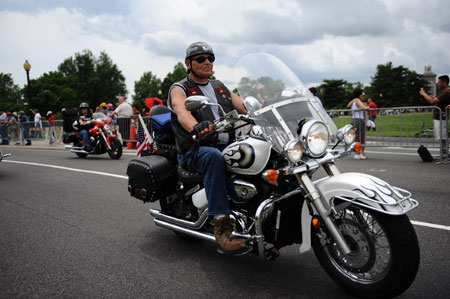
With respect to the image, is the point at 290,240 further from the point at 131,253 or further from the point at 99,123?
the point at 99,123

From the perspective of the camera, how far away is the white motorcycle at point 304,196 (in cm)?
237

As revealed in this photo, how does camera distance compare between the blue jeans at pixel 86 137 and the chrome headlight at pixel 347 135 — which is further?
the blue jeans at pixel 86 137

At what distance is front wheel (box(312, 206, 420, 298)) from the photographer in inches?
90.5

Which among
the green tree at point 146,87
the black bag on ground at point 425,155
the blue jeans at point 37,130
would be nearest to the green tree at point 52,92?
the green tree at point 146,87

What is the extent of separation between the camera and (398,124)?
1006cm

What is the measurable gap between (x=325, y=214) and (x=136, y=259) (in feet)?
6.64

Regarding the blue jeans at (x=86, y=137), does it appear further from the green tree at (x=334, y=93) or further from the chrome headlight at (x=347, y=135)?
the green tree at (x=334, y=93)

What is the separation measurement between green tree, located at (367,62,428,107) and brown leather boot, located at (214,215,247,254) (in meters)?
99.3

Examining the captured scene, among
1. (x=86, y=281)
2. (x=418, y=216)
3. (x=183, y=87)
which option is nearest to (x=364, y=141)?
(x=418, y=216)

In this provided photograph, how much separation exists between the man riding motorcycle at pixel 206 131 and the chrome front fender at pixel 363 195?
2.69 feet

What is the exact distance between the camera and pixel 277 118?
108 inches

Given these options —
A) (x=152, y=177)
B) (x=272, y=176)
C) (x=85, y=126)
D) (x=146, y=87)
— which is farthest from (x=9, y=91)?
(x=272, y=176)

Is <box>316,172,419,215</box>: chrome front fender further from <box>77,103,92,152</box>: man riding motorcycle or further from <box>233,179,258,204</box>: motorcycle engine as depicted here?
<box>77,103,92,152</box>: man riding motorcycle

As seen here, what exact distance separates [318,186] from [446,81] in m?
8.40
